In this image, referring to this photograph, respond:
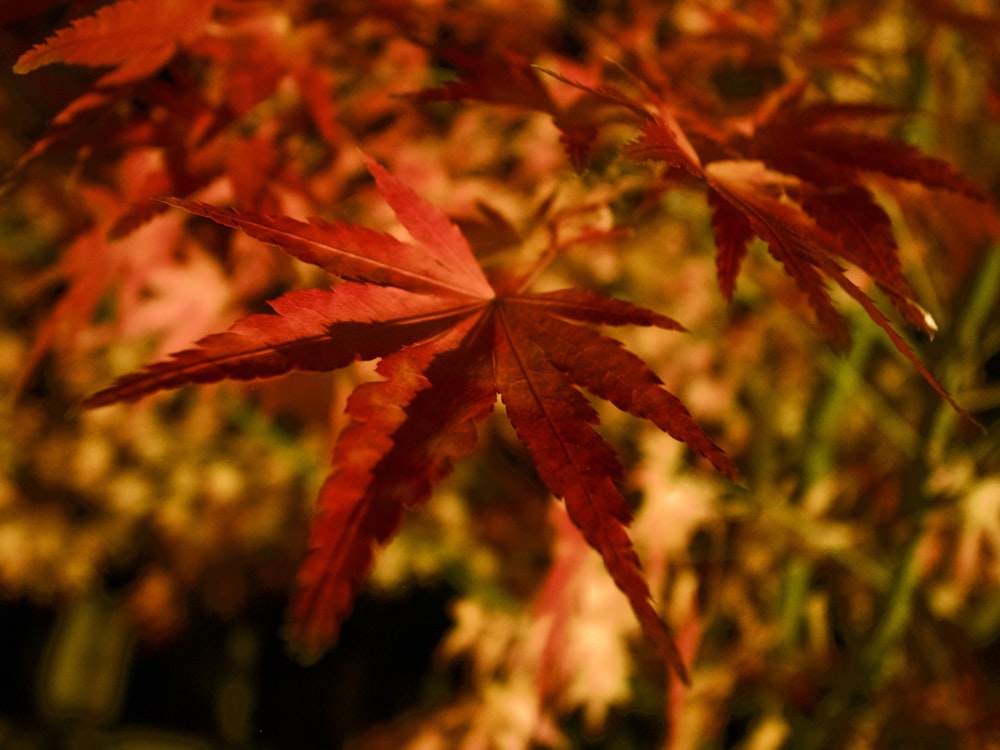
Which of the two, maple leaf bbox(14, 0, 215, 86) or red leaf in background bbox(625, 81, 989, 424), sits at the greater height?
maple leaf bbox(14, 0, 215, 86)

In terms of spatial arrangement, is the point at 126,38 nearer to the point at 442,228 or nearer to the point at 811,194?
the point at 442,228

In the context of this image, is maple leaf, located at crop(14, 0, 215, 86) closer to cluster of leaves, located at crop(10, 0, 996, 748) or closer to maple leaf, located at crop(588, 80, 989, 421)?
cluster of leaves, located at crop(10, 0, 996, 748)

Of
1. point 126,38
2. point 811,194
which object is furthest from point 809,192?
point 126,38

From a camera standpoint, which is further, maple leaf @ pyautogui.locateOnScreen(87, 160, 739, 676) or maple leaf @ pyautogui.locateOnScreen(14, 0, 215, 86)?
maple leaf @ pyautogui.locateOnScreen(14, 0, 215, 86)

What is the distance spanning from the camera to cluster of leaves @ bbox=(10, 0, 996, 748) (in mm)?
399

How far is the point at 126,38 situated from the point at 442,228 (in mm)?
317

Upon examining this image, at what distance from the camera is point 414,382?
42 cm

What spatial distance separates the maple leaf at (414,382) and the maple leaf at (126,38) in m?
0.22

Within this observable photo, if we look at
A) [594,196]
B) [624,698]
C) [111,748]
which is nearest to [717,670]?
[624,698]

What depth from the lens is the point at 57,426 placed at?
188 centimetres

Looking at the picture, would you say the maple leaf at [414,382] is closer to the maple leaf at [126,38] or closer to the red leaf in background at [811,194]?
the red leaf in background at [811,194]

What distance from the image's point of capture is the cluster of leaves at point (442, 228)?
399mm

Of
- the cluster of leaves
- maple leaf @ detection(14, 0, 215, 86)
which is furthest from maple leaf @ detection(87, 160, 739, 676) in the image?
maple leaf @ detection(14, 0, 215, 86)

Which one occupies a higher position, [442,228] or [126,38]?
[126,38]
